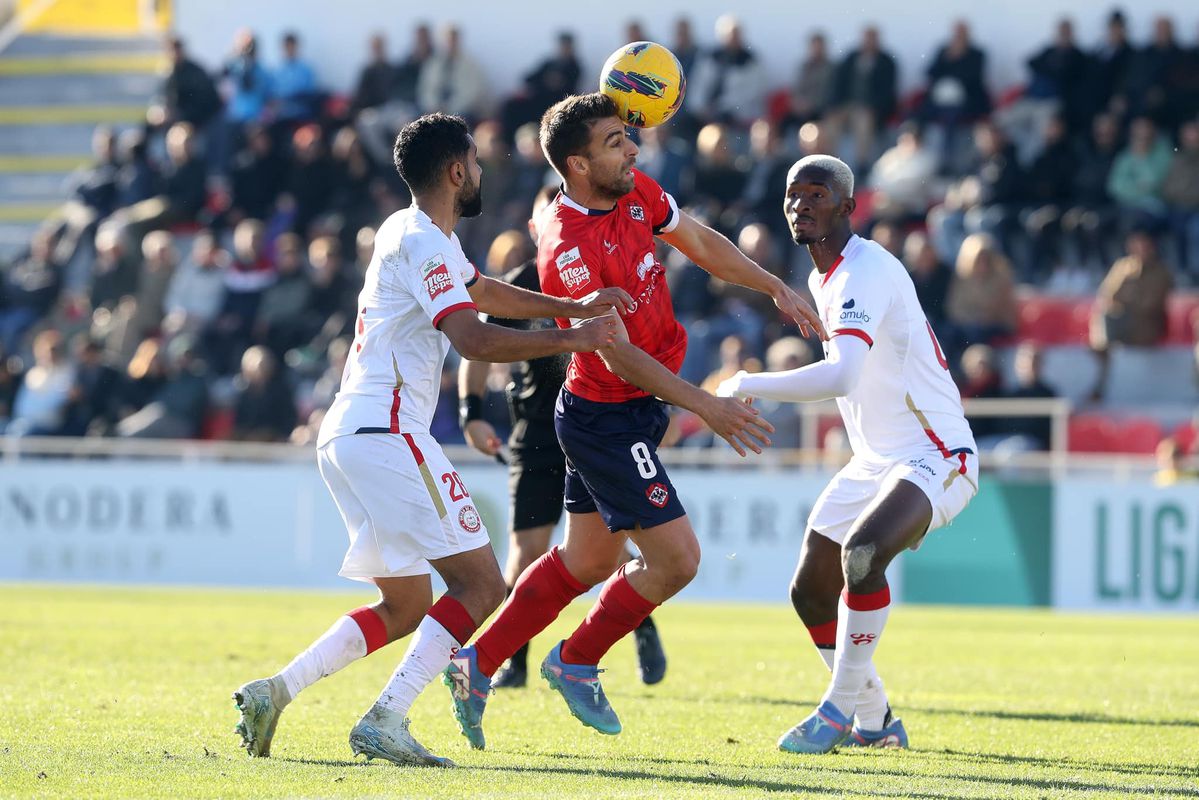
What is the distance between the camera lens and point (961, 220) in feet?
65.9

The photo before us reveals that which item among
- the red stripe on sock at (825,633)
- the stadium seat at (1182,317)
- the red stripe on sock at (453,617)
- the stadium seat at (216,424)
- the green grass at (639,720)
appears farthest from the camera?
the stadium seat at (216,424)

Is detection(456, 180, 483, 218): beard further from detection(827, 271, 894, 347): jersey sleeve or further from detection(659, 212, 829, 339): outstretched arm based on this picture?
detection(827, 271, 894, 347): jersey sleeve

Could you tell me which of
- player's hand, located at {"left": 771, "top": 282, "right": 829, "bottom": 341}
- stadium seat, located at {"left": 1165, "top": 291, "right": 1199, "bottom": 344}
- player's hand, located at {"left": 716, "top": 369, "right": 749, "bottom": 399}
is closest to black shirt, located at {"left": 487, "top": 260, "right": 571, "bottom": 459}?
player's hand, located at {"left": 771, "top": 282, "right": 829, "bottom": 341}

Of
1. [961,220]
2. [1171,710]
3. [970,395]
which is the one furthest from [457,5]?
[1171,710]

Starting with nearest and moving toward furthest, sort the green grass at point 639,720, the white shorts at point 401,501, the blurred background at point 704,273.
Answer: the green grass at point 639,720
the white shorts at point 401,501
the blurred background at point 704,273

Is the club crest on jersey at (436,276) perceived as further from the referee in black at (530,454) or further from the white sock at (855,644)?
the referee in black at (530,454)

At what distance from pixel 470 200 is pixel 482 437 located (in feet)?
8.22

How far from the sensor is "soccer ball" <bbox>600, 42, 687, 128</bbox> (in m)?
7.48

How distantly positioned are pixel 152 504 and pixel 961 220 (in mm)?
9101

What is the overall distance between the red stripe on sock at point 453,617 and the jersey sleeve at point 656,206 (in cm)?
177

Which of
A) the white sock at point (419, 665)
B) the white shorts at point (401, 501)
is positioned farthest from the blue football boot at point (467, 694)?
the white shorts at point (401, 501)

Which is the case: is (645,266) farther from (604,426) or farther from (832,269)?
(832,269)

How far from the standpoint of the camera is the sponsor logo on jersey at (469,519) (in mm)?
6609

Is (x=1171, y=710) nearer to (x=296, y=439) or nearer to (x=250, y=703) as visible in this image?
(x=250, y=703)
